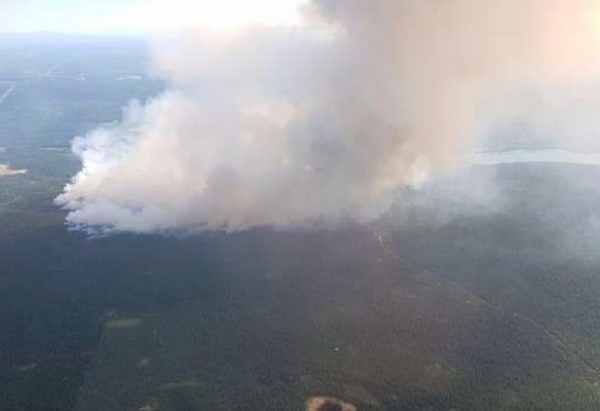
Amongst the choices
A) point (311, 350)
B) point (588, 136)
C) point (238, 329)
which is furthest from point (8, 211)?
point (588, 136)

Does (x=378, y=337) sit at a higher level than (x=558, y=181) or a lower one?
lower

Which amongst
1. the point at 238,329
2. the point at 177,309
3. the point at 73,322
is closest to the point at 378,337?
the point at 238,329

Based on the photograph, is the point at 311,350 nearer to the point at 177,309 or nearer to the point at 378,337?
the point at 378,337

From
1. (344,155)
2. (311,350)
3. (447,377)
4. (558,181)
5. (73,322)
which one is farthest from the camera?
(558,181)

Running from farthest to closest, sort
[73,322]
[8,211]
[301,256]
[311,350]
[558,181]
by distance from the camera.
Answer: [558,181]
[8,211]
[301,256]
[73,322]
[311,350]

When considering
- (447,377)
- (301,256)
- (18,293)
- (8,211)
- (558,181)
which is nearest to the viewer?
(447,377)

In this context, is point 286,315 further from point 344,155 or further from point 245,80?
point 245,80

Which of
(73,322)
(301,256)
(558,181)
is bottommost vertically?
(73,322)

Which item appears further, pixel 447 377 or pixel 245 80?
pixel 245 80

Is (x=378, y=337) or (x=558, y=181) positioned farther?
(x=558, y=181)
